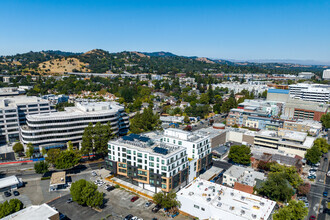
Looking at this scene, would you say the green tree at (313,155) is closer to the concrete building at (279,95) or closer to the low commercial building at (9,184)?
the concrete building at (279,95)

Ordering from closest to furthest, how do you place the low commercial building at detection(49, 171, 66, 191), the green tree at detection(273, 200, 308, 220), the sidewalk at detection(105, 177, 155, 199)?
the green tree at detection(273, 200, 308, 220), the sidewalk at detection(105, 177, 155, 199), the low commercial building at detection(49, 171, 66, 191)

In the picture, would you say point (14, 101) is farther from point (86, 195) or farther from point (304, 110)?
point (304, 110)

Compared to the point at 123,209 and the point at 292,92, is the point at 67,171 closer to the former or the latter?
the point at 123,209

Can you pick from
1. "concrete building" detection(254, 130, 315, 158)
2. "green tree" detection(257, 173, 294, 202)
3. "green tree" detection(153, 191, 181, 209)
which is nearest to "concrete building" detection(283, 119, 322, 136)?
"concrete building" detection(254, 130, 315, 158)

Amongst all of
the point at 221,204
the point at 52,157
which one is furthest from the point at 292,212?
the point at 52,157

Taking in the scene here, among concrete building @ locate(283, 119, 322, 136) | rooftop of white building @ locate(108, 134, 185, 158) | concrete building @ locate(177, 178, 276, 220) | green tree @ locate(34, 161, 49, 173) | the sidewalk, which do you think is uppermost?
rooftop of white building @ locate(108, 134, 185, 158)

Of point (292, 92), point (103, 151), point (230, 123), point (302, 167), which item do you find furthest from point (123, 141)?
point (292, 92)

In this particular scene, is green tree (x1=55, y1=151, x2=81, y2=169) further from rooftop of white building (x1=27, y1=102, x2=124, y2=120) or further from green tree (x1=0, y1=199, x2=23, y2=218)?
green tree (x1=0, y1=199, x2=23, y2=218)
